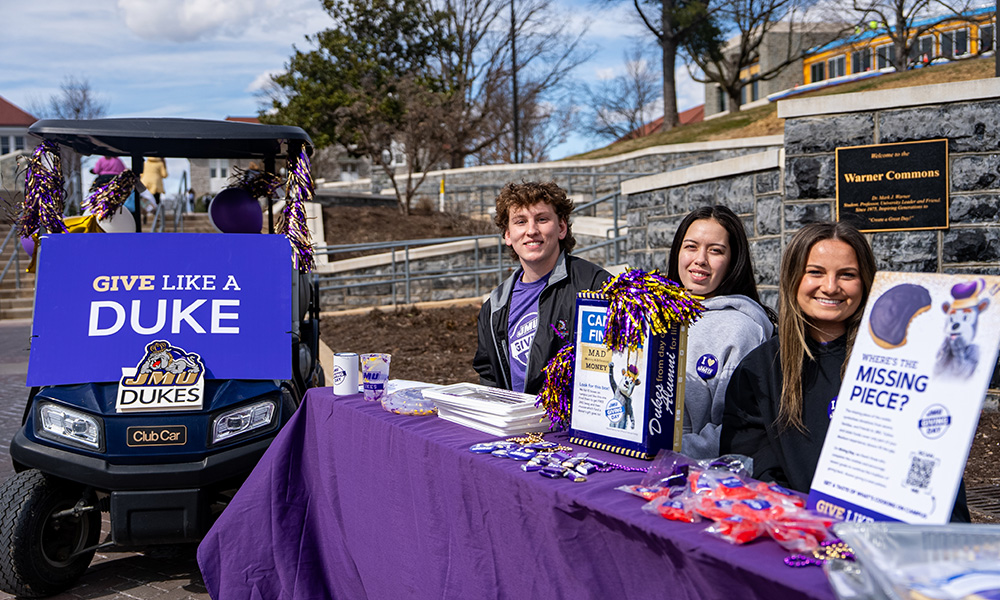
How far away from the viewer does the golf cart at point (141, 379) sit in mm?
3930

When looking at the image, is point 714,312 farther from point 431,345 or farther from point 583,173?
point 583,173

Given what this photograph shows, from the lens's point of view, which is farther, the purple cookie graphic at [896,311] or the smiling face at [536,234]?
the smiling face at [536,234]

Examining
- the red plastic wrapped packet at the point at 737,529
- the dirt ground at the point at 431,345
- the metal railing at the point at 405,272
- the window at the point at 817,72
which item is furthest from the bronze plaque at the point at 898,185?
the window at the point at 817,72

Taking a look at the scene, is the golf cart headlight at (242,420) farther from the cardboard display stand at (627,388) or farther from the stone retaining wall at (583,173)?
the stone retaining wall at (583,173)

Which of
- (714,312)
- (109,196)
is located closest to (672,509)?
(714,312)

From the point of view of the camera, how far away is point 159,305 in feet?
14.6

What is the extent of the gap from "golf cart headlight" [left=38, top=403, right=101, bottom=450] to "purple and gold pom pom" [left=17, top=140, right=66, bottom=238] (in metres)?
1.28

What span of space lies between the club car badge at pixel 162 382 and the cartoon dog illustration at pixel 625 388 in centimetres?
249

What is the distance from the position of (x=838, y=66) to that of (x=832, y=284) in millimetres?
46416

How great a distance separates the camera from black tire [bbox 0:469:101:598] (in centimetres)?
392

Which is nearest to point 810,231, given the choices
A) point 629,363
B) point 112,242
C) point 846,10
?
point 629,363

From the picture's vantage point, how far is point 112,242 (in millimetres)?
4609

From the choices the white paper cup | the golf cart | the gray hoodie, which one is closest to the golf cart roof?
the golf cart

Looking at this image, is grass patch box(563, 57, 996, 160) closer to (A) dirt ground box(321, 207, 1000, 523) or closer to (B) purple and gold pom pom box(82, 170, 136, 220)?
(A) dirt ground box(321, 207, 1000, 523)
